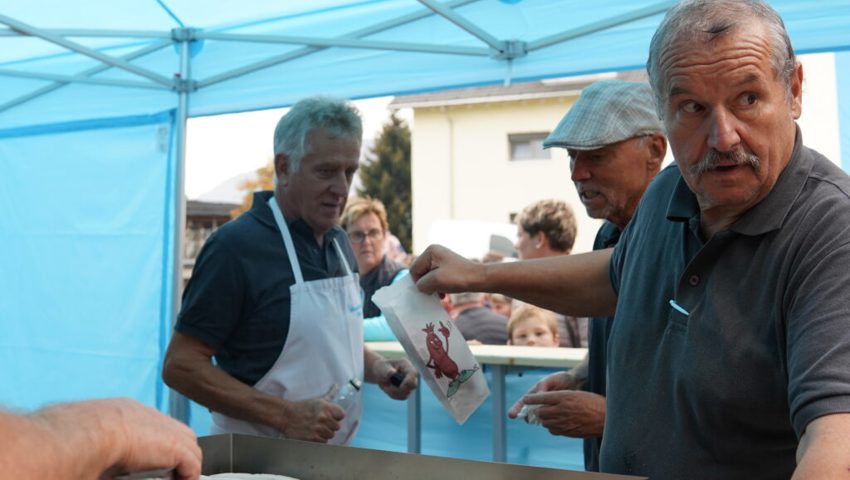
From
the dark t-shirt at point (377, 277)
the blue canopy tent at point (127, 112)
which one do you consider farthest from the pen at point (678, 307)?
the dark t-shirt at point (377, 277)

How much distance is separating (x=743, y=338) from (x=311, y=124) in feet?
5.92

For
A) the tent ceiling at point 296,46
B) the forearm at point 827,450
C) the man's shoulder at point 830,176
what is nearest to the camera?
the forearm at point 827,450

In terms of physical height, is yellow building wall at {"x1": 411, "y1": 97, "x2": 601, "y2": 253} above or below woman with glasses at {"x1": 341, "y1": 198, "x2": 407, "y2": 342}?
above

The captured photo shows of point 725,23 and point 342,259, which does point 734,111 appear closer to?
point 725,23

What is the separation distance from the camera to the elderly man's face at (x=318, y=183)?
2.71 m

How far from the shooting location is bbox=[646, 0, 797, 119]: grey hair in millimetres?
1210

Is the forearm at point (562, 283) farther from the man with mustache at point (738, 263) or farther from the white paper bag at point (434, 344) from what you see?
the man with mustache at point (738, 263)

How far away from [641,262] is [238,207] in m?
21.3

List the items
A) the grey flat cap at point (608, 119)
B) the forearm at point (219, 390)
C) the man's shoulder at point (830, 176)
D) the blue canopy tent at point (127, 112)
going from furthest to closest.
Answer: the blue canopy tent at point (127, 112), the forearm at point (219, 390), the grey flat cap at point (608, 119), the man's shoulder at point (830, 176)

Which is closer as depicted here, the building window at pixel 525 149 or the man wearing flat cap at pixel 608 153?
the man wearing flat cap at pixel 608 153

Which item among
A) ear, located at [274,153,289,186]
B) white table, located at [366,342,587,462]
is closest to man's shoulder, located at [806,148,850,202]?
ear, located at [274,153,289,186]

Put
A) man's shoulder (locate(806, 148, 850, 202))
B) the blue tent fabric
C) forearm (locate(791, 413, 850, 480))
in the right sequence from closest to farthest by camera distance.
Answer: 1. forearm (locate(791, 413, 850, 480))
2. man's shoulder (locate(806, 148, 850, 202))
3. the blue tent fabric

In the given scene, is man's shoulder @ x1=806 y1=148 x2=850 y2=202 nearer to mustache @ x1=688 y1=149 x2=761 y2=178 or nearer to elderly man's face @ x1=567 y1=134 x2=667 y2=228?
mustache @ x1=688 y1=149 x2=761 y2=178

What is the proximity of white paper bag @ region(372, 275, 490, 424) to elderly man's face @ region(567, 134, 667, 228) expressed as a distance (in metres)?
0.57
